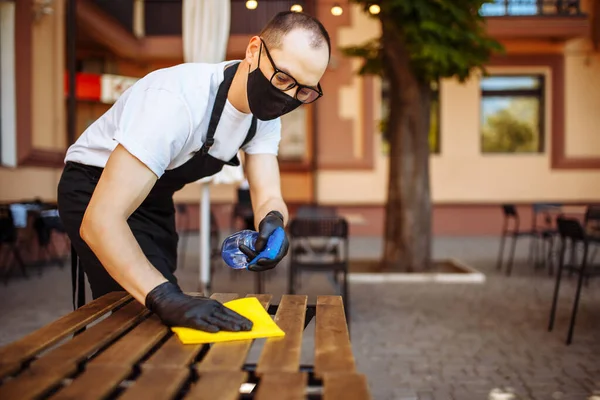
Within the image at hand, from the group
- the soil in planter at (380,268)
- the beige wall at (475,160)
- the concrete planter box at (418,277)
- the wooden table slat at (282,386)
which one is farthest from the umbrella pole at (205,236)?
the beige wall at (475,160)

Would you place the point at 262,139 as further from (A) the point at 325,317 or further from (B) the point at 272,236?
(A) the point at 325,317

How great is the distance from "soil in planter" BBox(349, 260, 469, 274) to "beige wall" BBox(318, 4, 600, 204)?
17.9ft

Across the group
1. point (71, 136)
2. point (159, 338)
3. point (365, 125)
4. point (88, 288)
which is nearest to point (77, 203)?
point (88, 288)

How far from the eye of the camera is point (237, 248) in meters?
1.99

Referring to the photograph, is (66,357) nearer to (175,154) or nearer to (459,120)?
(175,154)

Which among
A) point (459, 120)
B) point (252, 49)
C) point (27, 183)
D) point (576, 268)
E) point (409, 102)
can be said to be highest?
point (459, 120)

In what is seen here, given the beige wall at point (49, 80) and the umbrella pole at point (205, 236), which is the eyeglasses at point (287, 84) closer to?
the umbrella pole at point (205, 236)

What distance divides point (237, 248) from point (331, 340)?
563 millimetres

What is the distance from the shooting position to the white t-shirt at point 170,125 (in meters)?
1.79

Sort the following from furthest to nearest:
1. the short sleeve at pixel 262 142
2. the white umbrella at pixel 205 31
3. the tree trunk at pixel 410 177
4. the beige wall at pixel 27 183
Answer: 1. the beige wall at pixel 27 183
2. the tree trunk at pixel 410 177
3. the white umbrella at pixel 205 31
4. the short sleeve at pixel 262 142

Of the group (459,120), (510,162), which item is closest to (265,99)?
(459,120)

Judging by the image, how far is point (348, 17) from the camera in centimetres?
1448

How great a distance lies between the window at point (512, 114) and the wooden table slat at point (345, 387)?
48.3 feet

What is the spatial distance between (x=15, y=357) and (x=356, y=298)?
572 centimetres
